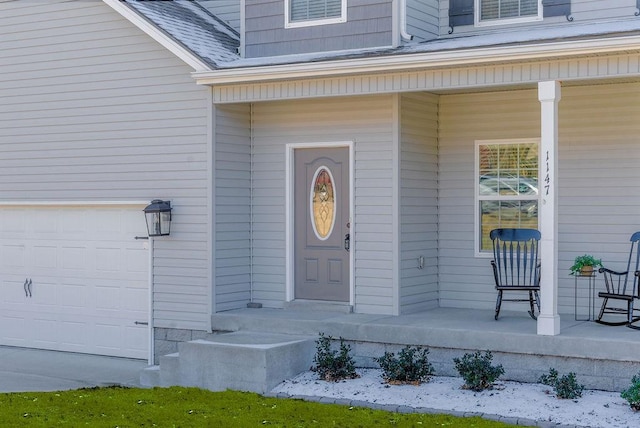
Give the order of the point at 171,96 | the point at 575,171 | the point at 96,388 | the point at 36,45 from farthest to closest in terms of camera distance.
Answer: the point at 36,45, the point at 171,96, the point at 575,171, the point at 96,388

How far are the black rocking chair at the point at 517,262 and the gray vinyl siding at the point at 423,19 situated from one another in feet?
8.39

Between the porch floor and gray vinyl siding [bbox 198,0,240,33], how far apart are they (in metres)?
4.40

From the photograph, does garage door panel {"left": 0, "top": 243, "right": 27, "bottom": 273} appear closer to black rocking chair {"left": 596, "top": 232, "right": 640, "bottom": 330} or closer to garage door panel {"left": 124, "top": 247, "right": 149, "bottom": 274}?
garage door panel {"left": 124, "top": 247, "right": 149, "bottom": 274}

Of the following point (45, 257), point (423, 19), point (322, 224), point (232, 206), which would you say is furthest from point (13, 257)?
point (423, 19)

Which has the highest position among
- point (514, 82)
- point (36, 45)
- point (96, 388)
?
point (36, 45)

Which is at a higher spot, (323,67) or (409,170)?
(323,67)

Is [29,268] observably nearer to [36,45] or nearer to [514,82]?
[36,45]

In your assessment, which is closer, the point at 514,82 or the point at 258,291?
the point at 514,82

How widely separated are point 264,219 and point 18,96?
400 centimetres

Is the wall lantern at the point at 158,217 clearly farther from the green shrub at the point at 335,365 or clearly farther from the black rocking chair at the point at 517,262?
the black rocking chair at the point at 517,262

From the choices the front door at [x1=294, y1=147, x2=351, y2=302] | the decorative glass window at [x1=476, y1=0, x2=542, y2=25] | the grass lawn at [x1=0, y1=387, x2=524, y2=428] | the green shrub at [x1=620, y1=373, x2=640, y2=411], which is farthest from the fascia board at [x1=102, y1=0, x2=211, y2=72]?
the green shrub at [x1=620, y1=373, x2=640, y2=411]

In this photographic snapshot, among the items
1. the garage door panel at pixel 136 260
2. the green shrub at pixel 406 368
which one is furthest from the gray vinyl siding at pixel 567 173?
the garage door panel at pixel 136 260

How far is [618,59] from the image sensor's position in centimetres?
945

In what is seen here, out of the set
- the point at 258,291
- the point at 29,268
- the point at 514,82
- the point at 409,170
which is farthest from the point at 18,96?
the point at 514,82
